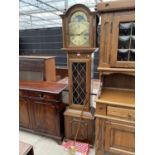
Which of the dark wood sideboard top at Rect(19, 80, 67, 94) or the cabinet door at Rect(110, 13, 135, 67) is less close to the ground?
the cabinet door at Rect(110, 13, 135, 67)

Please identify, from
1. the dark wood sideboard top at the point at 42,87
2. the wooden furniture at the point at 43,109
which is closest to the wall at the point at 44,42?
the dark wood sideboard top at the point at 42,87

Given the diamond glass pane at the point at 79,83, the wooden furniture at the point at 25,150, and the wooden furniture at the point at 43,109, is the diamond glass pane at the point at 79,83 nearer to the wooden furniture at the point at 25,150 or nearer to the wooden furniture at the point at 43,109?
the wooden furniture at the point at 43,109

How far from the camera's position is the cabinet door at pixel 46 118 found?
6.79 ft

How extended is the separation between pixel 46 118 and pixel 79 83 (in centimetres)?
66

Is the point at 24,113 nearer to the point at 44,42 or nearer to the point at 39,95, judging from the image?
the point at 39,95

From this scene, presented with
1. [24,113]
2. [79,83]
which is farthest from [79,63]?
[24,113]

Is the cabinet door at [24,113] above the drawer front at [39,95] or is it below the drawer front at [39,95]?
below

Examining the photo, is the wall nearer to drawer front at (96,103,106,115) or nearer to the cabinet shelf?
the cabinet shelf

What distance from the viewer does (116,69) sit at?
1.65 meters

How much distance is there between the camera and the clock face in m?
1.75

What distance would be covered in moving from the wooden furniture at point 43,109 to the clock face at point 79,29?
0.67m

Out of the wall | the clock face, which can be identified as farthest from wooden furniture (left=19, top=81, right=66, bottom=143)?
the wall
